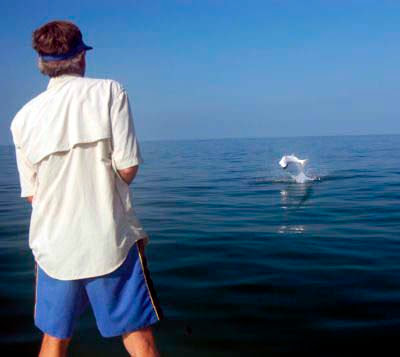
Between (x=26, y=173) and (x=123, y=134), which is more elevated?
(x=123, y=134)

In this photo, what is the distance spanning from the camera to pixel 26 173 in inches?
119

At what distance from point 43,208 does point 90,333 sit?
2.34 metres

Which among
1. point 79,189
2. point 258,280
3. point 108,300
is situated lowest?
point 258,280

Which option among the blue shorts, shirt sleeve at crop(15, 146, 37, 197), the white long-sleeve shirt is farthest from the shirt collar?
the blue shorts

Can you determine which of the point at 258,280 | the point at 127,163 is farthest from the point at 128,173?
the point at 258,280

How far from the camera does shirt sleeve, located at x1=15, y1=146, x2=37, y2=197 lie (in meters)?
2.97

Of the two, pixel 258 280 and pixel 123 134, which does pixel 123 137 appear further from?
pixel 258 280

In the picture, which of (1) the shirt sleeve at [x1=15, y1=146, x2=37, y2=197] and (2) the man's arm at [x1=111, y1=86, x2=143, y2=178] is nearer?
(2) the man's arm at [x1=111, y1=86, x2=143, y2=178]

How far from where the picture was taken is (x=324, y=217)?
1069 cm

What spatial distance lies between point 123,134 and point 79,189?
41 centimetres

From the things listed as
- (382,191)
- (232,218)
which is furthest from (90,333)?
(382,191)

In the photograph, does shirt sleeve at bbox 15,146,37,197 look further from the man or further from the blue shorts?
the blue shorts

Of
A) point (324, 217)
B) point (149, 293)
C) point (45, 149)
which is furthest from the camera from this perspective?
point (324, 217)

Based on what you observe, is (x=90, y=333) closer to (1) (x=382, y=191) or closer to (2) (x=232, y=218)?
(2) (x=232, y=218)
